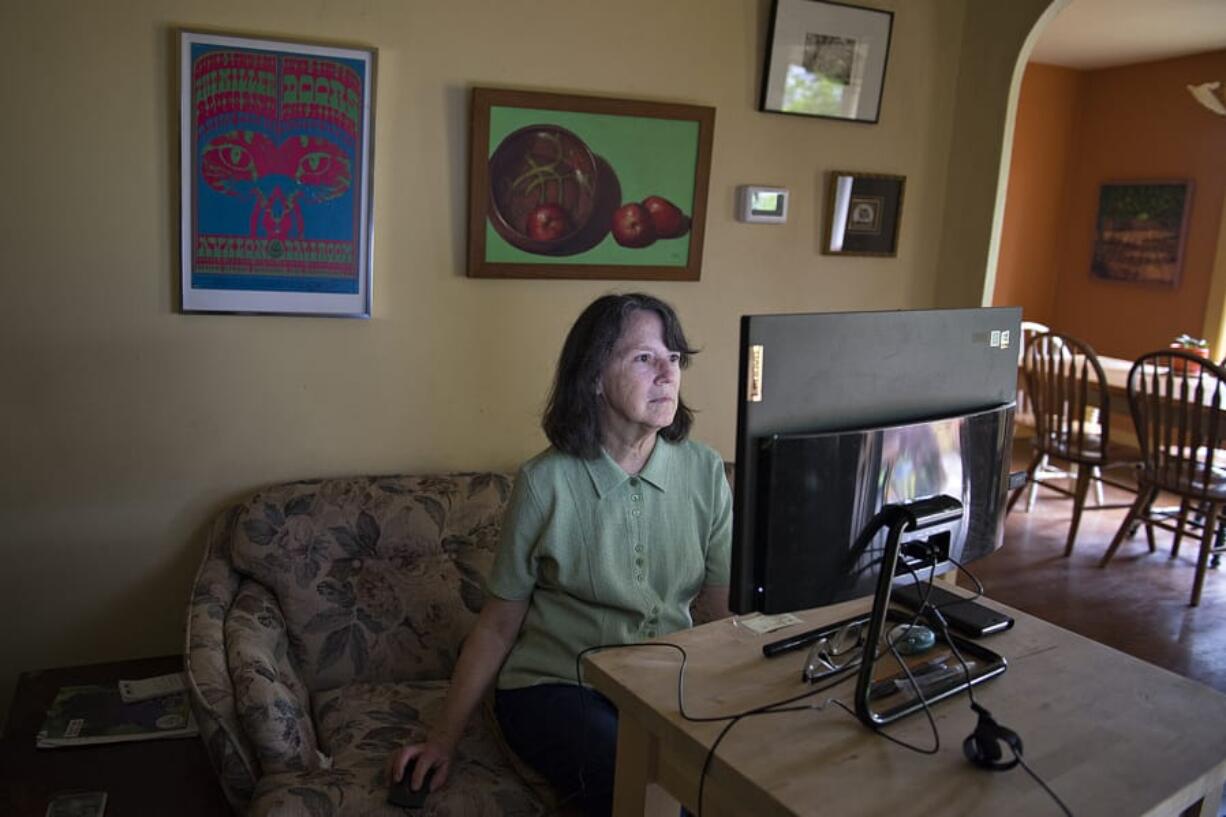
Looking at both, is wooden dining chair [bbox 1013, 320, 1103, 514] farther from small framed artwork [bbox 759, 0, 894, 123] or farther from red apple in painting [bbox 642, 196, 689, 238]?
red apple in painting [bbox 642, 196, 689, 238]

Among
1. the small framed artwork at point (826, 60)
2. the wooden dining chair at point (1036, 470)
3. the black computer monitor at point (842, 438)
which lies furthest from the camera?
the wooden dining chair at point (1036, 470)

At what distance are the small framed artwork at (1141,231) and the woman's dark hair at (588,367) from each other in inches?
208

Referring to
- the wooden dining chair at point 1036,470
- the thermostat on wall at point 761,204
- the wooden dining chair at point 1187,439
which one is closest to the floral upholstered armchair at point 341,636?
the thermostat on wall at point 761,204

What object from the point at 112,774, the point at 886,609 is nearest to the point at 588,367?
the point at 886,609

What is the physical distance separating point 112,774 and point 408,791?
650mm

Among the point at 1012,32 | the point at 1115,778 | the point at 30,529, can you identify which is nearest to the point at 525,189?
the point at 30,529

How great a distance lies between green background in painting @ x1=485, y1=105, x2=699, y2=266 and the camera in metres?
2.44

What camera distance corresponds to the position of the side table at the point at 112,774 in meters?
1.81

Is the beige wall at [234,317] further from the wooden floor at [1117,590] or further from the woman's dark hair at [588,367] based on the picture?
the wooden floor at [1117,590]

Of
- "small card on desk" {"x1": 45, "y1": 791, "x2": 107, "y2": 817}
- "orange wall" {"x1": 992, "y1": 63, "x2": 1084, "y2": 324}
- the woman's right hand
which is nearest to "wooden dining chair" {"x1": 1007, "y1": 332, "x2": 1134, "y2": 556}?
"orange wall" {"x1": 992, "y1": 63, "x2": 1084, "y2": 324}

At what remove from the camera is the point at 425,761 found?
1663 mm

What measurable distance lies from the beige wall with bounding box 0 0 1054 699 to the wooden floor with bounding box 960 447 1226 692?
1805 millimetres

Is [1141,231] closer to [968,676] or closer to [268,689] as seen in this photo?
[968,676]

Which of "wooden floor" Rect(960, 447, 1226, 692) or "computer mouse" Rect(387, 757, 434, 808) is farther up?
"computer mouse" Rect(387, 757, 434, 808)
